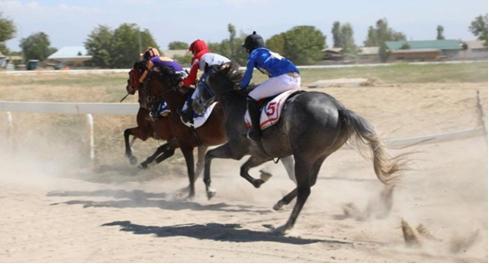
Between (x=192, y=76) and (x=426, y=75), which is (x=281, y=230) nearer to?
(x=192, y=76)

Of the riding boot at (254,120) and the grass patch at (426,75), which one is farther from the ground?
the riding boot at (254,120)

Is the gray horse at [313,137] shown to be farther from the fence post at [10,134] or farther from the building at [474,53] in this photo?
the building at [474,53]

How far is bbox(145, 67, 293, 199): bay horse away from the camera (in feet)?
36.5

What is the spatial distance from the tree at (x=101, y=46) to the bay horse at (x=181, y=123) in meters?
69.0

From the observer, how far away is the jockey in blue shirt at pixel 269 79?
9086 mm

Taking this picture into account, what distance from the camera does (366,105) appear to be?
17875mm

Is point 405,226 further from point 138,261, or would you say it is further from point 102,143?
point 102,143

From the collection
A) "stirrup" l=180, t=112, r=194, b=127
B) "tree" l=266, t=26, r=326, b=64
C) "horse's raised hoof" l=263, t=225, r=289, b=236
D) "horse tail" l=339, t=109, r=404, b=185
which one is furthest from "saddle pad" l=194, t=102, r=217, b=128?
"tree" l=266, t=26, r=326, b=64

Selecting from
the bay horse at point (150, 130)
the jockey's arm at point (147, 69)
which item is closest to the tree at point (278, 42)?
the bay horse at point (150, 130)

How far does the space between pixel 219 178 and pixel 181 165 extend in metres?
1.46

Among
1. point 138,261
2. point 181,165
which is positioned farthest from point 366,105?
point 138,261

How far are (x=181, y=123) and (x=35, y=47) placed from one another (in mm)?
110453

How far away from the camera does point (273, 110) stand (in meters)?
8.88

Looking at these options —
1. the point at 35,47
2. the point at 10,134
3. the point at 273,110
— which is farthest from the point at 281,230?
the point at 35,47
